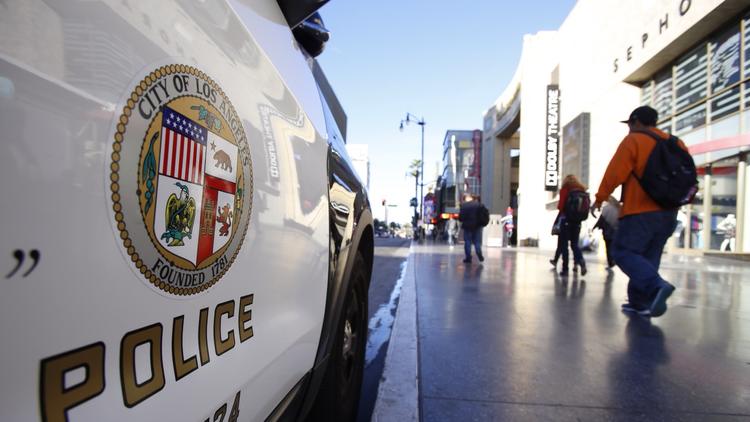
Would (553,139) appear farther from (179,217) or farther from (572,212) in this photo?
(179,217)

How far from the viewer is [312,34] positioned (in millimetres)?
1908

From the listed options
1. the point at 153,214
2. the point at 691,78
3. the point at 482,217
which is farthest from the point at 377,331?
the point at 691,78

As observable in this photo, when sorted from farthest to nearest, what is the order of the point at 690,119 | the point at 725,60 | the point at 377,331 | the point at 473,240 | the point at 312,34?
the point at 690,119 → the point at 725,60 → the point at 473,240 → the point at 377,331 → the point at 312,34

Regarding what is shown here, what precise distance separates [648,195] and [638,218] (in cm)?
21

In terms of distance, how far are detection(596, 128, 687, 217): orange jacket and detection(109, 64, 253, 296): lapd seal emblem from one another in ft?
12.7

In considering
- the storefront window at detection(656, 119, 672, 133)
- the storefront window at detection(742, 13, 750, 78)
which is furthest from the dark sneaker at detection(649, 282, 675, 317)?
the storefront window at detection(656, 119, 672, 133)

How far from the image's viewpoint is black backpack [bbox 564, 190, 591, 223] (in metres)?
8.16

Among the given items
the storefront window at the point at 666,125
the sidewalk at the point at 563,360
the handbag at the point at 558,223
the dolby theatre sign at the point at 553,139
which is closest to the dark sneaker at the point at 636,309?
the sidewalk at the point at 563,360

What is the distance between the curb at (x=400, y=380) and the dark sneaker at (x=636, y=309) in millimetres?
2100

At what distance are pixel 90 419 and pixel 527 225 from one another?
29.7 m

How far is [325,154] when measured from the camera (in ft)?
6.25

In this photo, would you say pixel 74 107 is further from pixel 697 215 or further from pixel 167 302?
pixel 697 215

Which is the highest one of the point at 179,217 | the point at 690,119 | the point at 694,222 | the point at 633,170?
the point at 690,119

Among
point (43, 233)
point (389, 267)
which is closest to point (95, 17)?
point (43, 233)
